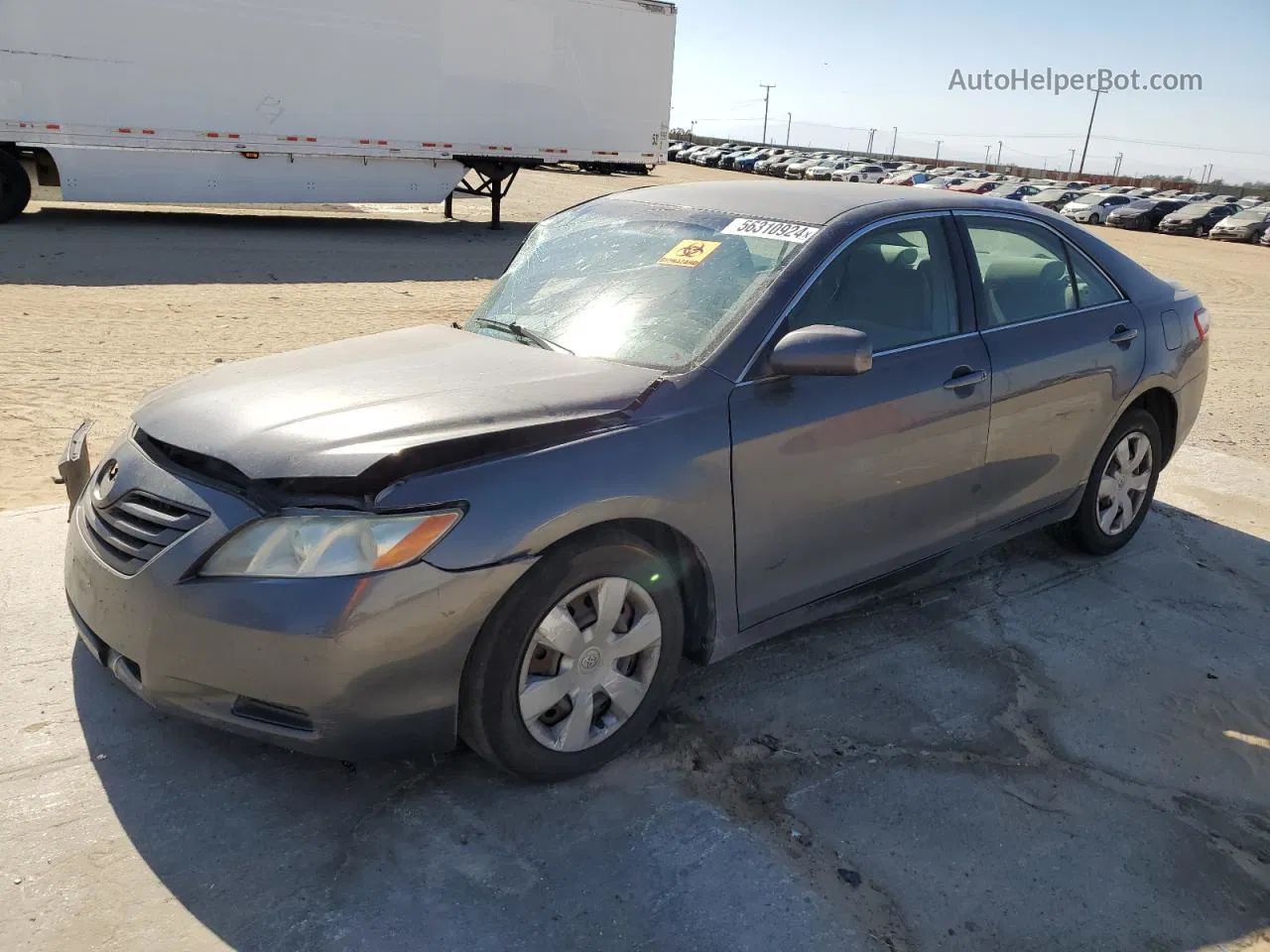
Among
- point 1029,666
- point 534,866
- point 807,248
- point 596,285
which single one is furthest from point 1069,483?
point 534,866

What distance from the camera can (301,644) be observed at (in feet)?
8.06

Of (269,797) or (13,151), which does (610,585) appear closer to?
(269,797)

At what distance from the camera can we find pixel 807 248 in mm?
3441

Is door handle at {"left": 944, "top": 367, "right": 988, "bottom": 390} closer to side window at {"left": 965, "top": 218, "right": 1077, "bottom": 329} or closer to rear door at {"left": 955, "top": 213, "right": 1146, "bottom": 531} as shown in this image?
rear door at {"left": 955, "top": 213, "right": 1146, "bottom": 531}

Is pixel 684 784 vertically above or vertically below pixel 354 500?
below

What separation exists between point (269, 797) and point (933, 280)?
9.61 feet

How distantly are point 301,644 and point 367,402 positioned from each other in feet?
2.59

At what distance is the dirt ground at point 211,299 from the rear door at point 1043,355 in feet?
10.5

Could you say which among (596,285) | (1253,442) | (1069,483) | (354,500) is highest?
(596,285)

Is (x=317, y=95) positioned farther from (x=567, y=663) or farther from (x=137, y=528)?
(x=567, y=663)

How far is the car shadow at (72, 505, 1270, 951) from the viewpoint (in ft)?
8.14

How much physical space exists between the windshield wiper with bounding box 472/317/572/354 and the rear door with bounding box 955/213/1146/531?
5.55 feet

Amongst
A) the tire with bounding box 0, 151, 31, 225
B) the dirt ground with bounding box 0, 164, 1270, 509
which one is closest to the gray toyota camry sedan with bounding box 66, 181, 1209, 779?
the dirt ground with bounding box 0, 164, 1270, 509

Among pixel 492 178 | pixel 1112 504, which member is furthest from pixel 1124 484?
pixel 492 178
